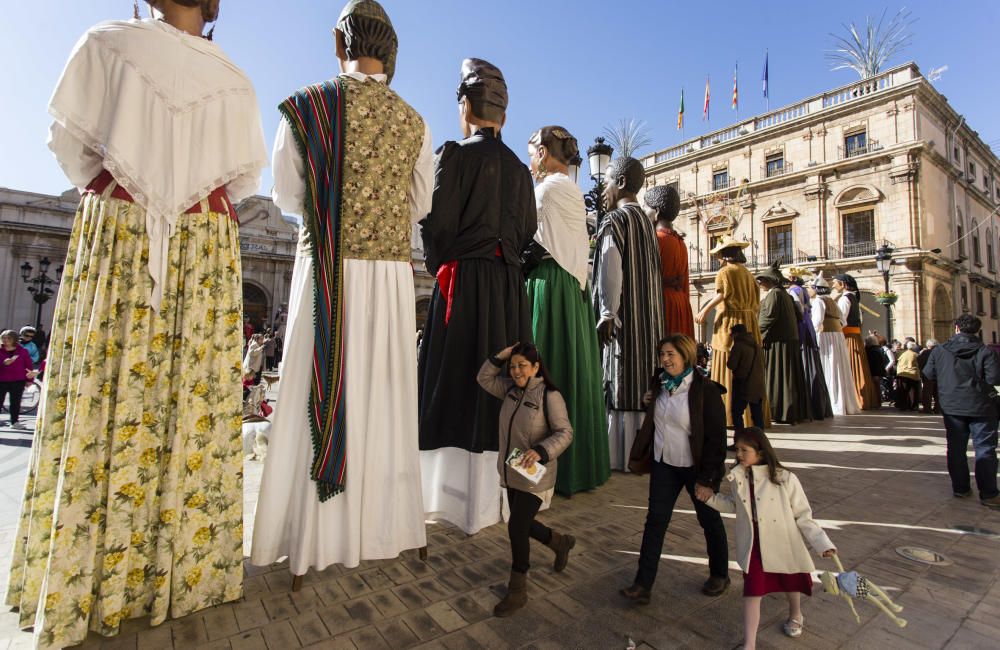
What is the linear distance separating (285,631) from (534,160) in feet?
11.2

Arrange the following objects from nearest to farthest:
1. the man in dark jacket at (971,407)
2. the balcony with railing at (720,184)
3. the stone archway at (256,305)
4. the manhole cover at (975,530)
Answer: the manhole cover at (975,530) → the man in dark jacket at (971,407) → the stone archway at (256,305) → the balcony with railing at (720,184)

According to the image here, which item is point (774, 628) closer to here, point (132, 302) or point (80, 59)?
point (132, 302)

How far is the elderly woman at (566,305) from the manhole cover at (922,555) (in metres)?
1.83

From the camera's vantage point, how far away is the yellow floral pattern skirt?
172 cm

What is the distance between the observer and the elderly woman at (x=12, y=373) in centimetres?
783

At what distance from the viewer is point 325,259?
2.26 metres

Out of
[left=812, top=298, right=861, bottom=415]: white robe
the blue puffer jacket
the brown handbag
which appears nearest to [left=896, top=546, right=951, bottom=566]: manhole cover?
the brown handbag

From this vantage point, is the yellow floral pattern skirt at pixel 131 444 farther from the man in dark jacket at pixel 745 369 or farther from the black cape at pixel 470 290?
the man in dark jacket at pixel 745 369

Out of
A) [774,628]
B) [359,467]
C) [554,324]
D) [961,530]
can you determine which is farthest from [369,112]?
[961,530]

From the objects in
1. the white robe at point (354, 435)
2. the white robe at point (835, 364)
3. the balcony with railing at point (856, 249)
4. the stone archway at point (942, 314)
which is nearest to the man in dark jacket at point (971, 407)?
the white robe at point (354, 435)

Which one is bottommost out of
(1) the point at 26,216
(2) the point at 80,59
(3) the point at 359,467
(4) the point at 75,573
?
(4) the point at 75,573

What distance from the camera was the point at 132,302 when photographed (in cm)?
184

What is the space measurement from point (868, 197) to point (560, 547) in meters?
31.3

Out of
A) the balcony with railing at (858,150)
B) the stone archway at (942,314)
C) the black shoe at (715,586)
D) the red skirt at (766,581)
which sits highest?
the balcony with railing at (858,150)
